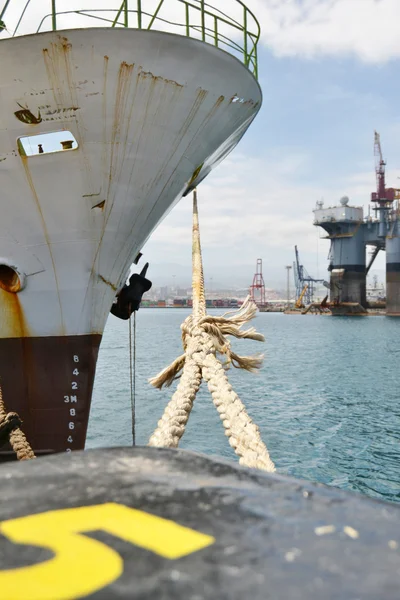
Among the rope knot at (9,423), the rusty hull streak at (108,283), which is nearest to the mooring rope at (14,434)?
the rope knot at (9,423)

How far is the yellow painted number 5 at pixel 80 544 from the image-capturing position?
43.0 inches

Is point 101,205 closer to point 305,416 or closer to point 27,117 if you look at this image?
point 27,117

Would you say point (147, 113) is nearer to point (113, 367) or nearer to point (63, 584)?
point (63, 584)

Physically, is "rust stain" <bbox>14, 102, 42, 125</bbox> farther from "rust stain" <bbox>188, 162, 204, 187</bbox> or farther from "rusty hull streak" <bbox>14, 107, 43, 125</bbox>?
"rust stain" <bbox>188, 162, 204, 187</bbox>

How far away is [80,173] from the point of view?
6.88m

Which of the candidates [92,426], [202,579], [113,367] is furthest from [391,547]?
[113,367]

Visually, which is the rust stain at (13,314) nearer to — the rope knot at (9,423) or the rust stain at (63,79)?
the rope knot at (9,423)

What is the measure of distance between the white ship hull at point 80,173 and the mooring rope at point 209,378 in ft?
4.05

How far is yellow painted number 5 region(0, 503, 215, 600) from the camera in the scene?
3.59 feet

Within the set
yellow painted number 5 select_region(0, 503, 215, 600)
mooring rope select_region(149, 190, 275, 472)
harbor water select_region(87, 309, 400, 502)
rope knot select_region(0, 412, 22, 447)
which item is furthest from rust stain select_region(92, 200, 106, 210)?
yellow painted number 5 select_region(0, 503, 215, 600)

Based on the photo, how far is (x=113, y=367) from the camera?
101ft

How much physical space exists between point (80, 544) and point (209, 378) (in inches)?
206

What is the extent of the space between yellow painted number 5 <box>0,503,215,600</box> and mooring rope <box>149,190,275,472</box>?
3.16 meters

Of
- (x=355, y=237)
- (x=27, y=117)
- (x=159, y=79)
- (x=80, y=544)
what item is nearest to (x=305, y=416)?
(x=159, y=79)
